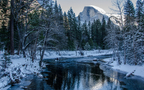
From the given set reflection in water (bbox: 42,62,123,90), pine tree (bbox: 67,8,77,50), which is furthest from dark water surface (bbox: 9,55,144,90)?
pine tree (bbox: 67,8,77,50)

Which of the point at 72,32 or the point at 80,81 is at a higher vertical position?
the point at 72,32

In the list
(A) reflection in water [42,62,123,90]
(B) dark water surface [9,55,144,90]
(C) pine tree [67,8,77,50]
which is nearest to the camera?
(B) dark water surface [9,55,144,90]

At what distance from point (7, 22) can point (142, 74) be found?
961 inches

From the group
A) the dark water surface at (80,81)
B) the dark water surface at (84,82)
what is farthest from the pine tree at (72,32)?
the dark water surface at (84,82)

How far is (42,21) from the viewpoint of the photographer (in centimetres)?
1844

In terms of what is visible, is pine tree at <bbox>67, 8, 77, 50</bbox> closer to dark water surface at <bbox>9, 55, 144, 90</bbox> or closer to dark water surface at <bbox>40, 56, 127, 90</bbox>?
dark water surface at <bbox>40, 56, 127, 90</bbox>

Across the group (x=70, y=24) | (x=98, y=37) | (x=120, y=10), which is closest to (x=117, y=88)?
(x=120, y=10)

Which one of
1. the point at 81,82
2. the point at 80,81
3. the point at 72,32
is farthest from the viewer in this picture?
the point at 72,32

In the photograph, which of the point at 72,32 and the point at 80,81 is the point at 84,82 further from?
the point at 72,32

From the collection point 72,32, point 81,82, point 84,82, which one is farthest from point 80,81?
Result: point 72,32

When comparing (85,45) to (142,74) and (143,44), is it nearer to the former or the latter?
(143,44)

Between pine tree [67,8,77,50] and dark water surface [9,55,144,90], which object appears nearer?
dark water surface [9,55,144,90]

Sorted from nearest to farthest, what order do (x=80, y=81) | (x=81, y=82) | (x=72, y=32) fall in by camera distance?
1. (x=81, y=82)
2. (x=80, y=81)
3. (x=72, y=32)

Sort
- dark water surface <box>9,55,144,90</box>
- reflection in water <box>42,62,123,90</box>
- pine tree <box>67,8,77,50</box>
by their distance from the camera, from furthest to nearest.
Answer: pine tree <box>67,8,77,50</box> < reflection in water <box>42,62,123,90</box> < dark water surface <box>9,55,144,90</box>
